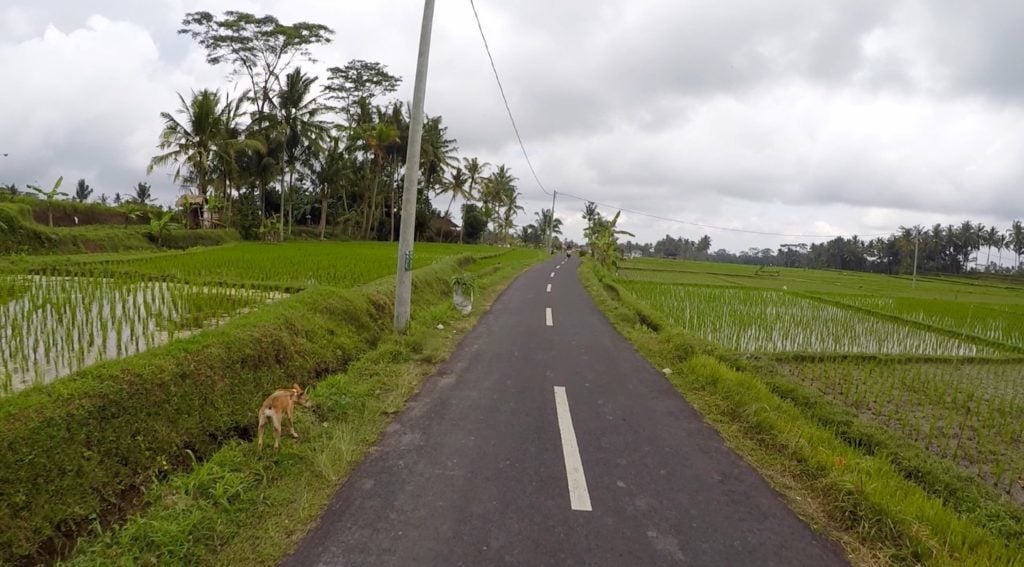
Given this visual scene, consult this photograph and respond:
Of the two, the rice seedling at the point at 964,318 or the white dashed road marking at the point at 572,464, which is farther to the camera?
the rice seedling at the point at 964,318

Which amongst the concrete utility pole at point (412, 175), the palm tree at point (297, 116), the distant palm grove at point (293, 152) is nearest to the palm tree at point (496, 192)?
the distant palm grove at point (293, 152)

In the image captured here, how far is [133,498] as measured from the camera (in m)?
2.97

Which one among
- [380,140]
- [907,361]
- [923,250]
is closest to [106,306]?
[907,361]

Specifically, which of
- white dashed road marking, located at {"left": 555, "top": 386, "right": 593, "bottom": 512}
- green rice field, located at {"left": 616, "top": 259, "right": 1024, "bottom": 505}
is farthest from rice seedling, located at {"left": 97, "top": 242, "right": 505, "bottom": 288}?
green rice field, located at {"left": 616, "top": 259, "right": 1024, "bottom": 505}

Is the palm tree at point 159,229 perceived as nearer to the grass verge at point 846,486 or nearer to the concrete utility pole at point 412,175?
the concrete utility pole at point 412,175

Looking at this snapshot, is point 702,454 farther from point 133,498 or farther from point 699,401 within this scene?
point 133,498

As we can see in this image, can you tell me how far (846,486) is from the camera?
3363 millimetres

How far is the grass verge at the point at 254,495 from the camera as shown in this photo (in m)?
2.51

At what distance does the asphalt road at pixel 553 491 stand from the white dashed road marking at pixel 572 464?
1cm

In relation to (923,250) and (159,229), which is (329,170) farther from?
(923,250)

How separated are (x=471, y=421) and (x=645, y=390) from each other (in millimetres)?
2401

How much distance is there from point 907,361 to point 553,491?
9219 mm

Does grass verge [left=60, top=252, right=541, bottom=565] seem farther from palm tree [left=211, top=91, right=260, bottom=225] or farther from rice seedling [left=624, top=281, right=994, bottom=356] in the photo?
palm tree [left=211, top=91, right=260, bottom=225]

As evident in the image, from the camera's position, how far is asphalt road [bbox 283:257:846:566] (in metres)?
2.68
